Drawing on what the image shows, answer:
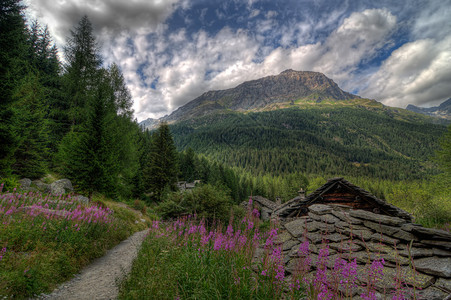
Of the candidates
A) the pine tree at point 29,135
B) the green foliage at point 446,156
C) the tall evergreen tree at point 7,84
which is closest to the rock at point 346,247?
the tall evergreen tree at point 7,84

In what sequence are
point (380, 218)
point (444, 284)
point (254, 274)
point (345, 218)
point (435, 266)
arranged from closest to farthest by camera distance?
point (444, 284) < point (435, 266) < point (254, 274) < point (380, 218) < point (345, 218)

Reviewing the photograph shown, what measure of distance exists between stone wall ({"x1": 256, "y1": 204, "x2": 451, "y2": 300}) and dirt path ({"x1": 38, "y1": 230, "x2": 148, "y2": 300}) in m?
4.14

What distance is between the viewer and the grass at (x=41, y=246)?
3821mm

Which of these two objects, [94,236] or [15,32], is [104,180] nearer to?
[94,236]

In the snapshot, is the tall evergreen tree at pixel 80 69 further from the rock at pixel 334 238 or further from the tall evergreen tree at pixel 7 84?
the rock at pixel 334 238

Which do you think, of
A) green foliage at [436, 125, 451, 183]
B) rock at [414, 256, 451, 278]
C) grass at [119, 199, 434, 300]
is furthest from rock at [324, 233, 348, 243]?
green foliage at [436, 125, 451, 183]

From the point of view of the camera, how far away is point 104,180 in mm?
13484

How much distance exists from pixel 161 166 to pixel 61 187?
17701mm

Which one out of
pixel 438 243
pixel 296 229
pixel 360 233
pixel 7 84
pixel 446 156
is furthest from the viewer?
Result: pixel 446 156

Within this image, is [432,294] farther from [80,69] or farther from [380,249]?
[80,69]

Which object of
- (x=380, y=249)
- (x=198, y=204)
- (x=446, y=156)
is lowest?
(x=198, y=204)

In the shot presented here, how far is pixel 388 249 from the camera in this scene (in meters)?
3.04

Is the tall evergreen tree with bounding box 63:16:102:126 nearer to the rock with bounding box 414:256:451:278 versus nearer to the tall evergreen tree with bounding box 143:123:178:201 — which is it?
the tall evergreen tree with bounding box 143:123:178:201

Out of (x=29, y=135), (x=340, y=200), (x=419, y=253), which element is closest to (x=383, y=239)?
(x=419, y=253)
